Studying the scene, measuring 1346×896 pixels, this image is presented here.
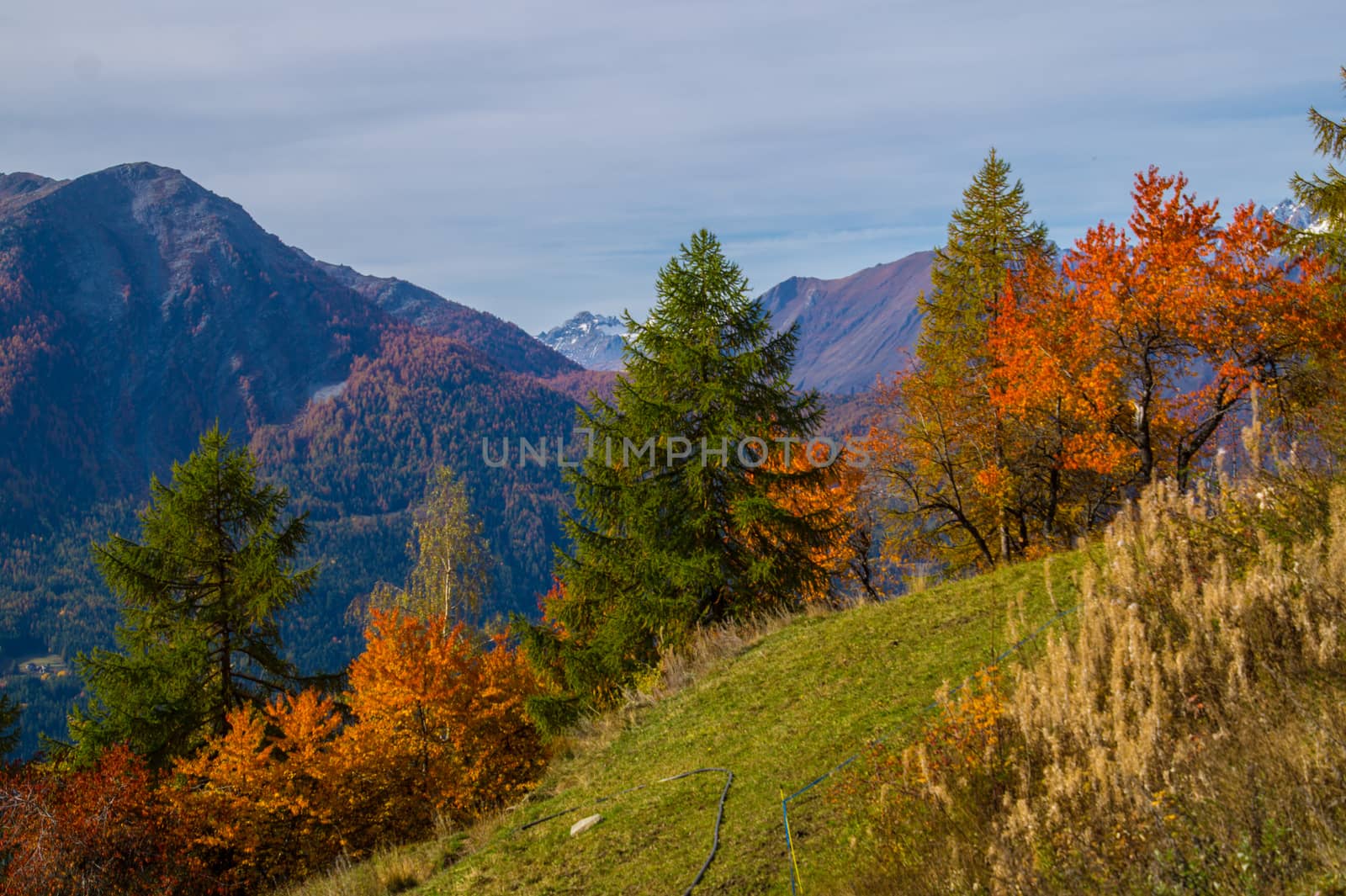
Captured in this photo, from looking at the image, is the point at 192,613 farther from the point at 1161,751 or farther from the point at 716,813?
the point at 1161,751

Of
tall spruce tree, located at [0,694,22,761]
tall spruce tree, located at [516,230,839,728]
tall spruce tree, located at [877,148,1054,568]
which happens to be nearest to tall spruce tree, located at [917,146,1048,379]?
tall spruce tree, located at [877,148,1054,568]

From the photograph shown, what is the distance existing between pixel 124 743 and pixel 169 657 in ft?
8.80

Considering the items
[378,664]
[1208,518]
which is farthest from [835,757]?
[378,664]

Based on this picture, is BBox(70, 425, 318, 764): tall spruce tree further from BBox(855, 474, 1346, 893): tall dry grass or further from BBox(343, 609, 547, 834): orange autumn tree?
BBox(855, 474, 1346, 893): tall dry grass

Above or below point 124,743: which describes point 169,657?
above

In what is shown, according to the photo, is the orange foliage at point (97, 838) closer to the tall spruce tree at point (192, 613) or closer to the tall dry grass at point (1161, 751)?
the tall spruce tree at point (192, 613)

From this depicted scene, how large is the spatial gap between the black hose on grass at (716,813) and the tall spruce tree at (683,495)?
28.9ft

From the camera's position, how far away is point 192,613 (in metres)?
25.1

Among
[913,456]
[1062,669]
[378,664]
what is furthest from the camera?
[913,456]

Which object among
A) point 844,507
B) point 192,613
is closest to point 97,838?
point 192,613

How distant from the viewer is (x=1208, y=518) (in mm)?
7270

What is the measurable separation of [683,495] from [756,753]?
11.2m

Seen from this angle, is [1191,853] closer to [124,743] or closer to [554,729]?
[554,729]

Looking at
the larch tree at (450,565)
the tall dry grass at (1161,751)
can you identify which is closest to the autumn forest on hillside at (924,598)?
the tall dry grass at (1161,751)
